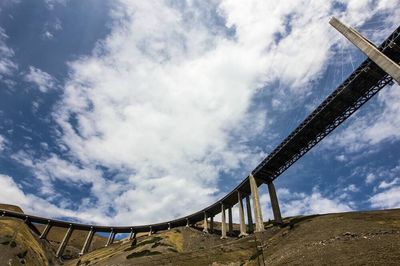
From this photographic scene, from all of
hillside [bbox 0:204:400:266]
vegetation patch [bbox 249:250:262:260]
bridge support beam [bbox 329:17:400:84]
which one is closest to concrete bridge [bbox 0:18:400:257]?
bridge support beam [bbox 329:17:400:84]

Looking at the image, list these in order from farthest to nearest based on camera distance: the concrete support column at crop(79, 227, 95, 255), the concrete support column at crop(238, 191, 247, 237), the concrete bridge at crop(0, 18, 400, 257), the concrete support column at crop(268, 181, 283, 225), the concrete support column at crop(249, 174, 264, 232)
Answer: the concrete support column at crop(79, 227, 95, 255) → the concrete support column at crop(238, 191, 247, 237) → the concrete support column at crop(268, 181, 283, 225) → the concrete support column at crop(249, 174, 264, 232) → the concrete bridge at crop(0, 18, 400, 257)

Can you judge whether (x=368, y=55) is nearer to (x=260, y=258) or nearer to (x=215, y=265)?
(x=260, y=258)

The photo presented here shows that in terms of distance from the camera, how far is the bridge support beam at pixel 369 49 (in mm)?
37062

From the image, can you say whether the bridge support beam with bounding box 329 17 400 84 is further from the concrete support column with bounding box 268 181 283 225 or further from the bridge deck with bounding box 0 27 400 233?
the concrete support column with bounding box 268 181 283 225

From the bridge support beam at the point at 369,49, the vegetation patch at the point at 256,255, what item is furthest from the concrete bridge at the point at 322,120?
the vegetation patch at the point at 256,255

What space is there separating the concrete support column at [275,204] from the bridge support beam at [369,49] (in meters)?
39.2

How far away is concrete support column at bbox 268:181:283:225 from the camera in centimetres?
6454

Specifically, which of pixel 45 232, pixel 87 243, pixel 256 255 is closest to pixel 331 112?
pixel 256 255

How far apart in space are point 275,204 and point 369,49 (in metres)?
40.5

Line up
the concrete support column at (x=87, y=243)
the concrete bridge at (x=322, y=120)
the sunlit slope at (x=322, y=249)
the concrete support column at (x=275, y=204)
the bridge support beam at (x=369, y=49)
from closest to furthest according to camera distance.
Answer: the sunlit slope at (x=322, y=249), the bridge support beam at (x=369, y=49), the concrete bridge at (x=322, y=120), the concrete support column at (x=275, y=204), the concrete support column at (x=87, y=243)

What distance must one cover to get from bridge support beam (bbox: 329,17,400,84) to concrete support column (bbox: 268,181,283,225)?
39243mm

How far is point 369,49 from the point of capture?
137 ft

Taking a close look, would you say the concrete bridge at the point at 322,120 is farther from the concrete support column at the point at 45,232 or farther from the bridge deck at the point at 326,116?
the concrete support column at the point at 45,232

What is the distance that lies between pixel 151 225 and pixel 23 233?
42057 millimetres
